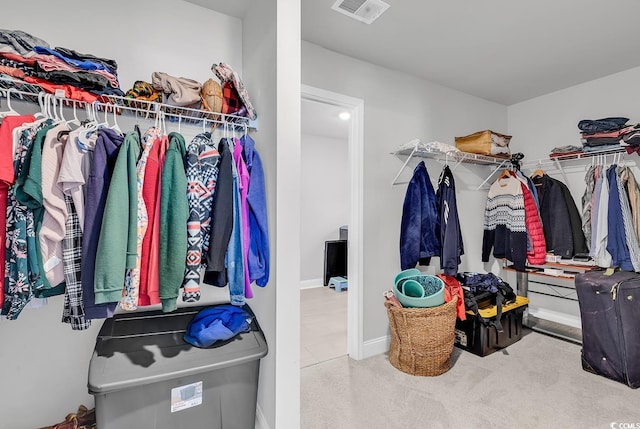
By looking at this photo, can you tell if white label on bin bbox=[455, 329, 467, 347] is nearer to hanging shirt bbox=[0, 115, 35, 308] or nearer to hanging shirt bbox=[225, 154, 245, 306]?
hanging shirt bbox=[225, 154, 245, 306]

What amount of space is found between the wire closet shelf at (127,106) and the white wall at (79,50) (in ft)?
0.66

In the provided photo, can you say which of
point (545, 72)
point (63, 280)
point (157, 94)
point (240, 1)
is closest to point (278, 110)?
point (157, 94)

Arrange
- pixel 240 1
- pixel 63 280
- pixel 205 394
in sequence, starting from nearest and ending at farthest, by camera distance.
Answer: pixel 63 280, pixel 205 394, pixel 240 1

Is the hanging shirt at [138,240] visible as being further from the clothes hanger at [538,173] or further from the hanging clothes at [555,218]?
the clothes hanger at [538,173]

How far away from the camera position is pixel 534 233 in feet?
9.59

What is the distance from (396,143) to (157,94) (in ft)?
6.46

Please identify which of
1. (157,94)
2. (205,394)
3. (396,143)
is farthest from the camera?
(396,143)

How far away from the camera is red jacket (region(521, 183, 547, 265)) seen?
2.91 m

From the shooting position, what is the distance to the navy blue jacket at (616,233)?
2.41 metres

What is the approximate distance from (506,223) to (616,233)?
80 cm

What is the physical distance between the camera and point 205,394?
1.32 m

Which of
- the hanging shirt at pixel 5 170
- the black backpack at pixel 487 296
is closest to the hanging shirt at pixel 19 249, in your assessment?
the hanging shirt at pixel 5 170

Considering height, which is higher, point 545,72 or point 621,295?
point 545,72

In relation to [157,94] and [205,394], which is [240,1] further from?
[205,394]
